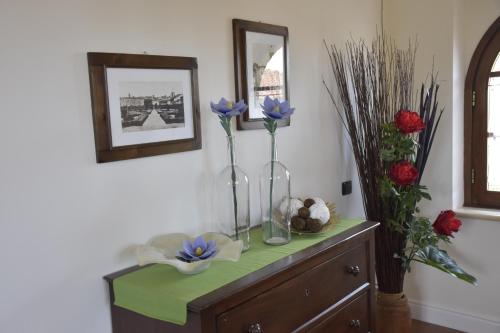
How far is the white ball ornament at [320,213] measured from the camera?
2.13m

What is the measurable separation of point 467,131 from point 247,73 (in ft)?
5.25

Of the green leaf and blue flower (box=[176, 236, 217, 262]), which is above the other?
blue flower (box=[176, 236, 217, 262])

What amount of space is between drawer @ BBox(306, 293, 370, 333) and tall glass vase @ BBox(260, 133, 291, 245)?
14.2 inches

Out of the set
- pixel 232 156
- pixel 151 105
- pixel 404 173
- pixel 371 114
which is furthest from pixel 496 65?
pixel 151 105

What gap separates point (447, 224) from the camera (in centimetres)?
263

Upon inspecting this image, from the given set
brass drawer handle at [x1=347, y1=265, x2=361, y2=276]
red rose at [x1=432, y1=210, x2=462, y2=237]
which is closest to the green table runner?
brass drawer handle at [x1=347, y1=265, x2=361, y2=276]

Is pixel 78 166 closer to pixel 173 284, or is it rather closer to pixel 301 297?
pixel 173 284

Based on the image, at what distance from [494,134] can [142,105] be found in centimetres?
220

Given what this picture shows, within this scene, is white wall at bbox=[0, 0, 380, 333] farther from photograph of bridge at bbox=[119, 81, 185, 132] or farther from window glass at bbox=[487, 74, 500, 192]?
window glass at bbox=[487, 74, 500, 192]

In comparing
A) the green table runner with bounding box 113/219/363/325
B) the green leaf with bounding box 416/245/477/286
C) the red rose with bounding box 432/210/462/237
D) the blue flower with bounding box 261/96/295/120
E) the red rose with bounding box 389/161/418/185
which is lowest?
the green leaf with bounding box 416/245/477/286

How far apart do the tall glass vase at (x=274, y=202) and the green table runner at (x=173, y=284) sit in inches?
6.7

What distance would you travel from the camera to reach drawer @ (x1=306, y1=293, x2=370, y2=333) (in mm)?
1986

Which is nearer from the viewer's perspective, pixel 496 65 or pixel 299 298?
pixel 299 298

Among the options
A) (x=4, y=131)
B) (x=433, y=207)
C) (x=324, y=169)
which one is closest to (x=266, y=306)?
(x=4, y=131)
